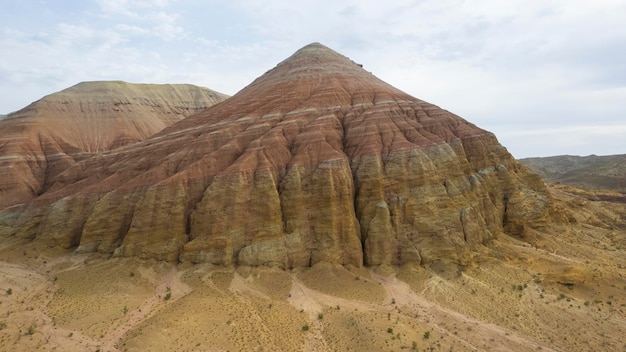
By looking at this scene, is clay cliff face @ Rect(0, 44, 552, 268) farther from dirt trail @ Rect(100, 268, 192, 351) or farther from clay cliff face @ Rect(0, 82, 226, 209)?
clay cliff face @ Rect(0, 82, 226, 209)

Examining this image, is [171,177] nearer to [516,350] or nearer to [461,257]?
[461,257]

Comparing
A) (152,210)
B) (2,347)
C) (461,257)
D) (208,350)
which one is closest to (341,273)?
(461,257)

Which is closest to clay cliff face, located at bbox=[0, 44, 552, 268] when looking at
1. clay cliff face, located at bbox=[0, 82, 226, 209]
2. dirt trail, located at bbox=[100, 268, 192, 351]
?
dirt trail, located at bbox=[100, 268, 192, 351]

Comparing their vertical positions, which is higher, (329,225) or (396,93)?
(396,93)

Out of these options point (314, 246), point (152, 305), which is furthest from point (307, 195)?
point (152, 305)

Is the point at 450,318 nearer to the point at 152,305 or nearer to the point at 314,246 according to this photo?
the point at 314,246
